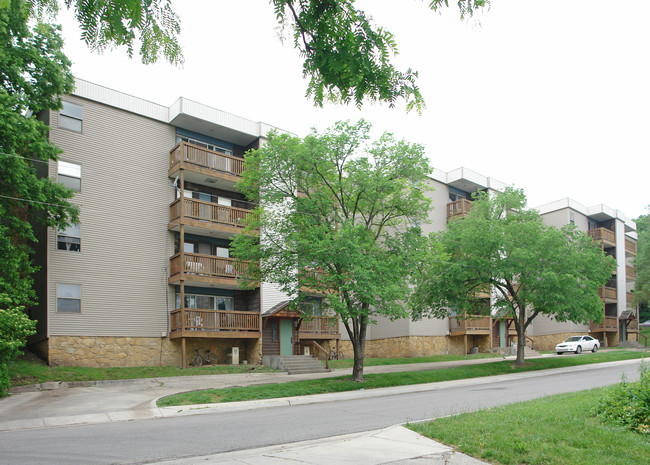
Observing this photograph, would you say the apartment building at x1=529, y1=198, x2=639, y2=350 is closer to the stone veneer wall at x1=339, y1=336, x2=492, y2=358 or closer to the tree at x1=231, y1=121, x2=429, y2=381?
the stone veneer wall at x1=339, y1=336, x2=492, y2=358

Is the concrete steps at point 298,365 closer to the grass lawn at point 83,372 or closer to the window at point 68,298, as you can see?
the grass lawn at point 83,372

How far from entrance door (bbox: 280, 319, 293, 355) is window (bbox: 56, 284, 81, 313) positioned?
35.0 feet

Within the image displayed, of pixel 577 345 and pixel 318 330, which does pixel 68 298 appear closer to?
pixel 318 330

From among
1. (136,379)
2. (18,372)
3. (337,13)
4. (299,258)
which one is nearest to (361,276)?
(299,258)

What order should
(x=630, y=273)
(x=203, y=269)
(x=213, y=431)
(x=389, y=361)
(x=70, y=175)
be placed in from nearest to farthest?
(x=213, y=431)
(x=70, y=175)
(x=203, y=269)
(x=389, y=361)
(x=630, y=273)

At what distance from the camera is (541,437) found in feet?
25.1

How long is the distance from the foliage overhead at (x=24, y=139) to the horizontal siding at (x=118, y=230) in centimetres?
194

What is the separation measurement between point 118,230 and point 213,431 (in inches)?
683

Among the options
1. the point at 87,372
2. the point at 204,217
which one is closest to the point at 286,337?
the point at 204,217

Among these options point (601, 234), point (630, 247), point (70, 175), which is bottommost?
point (630, 247)

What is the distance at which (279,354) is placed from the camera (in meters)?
29.4

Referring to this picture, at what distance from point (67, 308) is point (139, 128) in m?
9.37

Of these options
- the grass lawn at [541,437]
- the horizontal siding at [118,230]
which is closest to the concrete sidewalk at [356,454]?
the grass lawn at [541,437]

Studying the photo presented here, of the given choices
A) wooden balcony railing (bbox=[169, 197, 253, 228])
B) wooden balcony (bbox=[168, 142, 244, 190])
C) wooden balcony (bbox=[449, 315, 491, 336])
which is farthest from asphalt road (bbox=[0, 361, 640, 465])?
wooden balcony (bbox=[449, 315, 491, 336])
